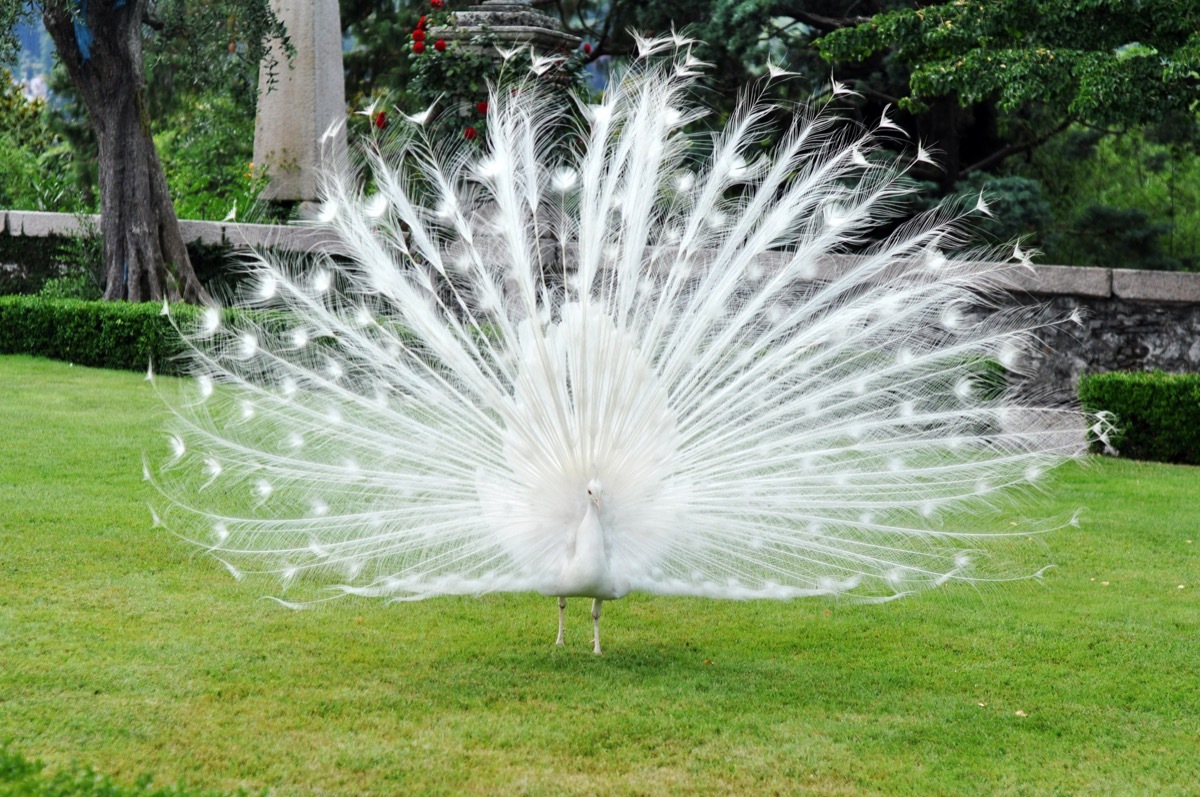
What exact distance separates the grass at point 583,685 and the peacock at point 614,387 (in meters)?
0.38

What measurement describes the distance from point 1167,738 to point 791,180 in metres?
2.63

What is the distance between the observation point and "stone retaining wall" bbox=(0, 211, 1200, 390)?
11.0 m

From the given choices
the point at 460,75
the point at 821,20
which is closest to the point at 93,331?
the point at 460,75

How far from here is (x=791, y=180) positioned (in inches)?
220

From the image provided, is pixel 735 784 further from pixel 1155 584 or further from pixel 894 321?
pixel 1155 584

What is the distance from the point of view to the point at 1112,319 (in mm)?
11289

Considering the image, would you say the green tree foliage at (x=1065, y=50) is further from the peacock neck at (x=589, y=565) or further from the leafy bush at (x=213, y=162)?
the leafy bush at (x=213, y=162)

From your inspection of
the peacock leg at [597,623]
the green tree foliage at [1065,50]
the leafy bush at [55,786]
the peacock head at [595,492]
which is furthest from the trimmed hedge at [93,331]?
the leafy bush at [55,786]

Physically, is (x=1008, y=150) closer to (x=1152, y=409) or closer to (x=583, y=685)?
(x=1152, y=409)

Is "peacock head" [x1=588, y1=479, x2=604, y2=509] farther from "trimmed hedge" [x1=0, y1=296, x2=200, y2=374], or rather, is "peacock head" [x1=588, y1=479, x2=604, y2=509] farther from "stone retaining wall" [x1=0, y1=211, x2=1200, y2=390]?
"trimmed hedge" [x1=0, y1=296, x2=200, y2=374]

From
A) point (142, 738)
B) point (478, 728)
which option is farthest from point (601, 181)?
point (142, 738)

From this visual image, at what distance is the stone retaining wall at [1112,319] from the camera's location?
36.0 feet

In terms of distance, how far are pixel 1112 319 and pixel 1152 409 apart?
1.21 metres

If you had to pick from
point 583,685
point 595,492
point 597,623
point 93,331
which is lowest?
point 583,685
